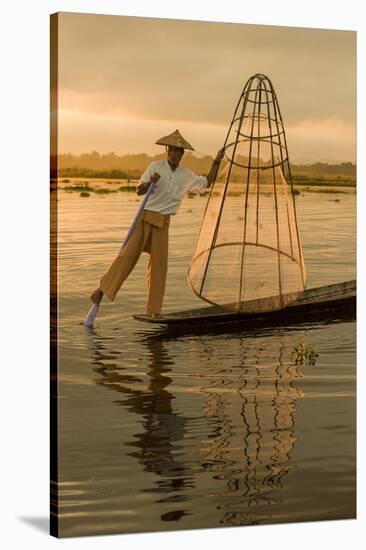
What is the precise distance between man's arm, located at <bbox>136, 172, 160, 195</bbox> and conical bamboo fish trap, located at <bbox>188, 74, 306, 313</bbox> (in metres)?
0.39

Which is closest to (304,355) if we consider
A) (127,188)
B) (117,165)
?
(127,188)

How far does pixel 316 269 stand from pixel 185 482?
161cm

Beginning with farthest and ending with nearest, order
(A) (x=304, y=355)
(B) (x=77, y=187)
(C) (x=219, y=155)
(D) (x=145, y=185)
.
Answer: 1. (A) (x=304, y=355)
2. (C) (x=219, y=155)
3. (D) (x=145, y=185)
4. (B) (x=77, y=187)

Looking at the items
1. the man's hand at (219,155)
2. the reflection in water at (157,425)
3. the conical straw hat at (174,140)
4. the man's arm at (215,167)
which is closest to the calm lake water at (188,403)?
the reflection in water at (157,425)

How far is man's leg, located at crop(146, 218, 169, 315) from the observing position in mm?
8922

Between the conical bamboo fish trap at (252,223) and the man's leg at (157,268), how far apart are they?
0.18 metres

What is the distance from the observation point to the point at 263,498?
884 centimetres

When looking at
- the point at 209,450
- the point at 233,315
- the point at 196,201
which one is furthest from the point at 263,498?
the point at 196,201

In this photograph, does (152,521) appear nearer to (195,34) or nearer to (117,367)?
(117,367)

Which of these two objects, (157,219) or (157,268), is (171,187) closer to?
(157,219)

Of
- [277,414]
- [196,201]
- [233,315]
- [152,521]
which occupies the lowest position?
[152,521]

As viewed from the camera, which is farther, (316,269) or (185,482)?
(316,269)

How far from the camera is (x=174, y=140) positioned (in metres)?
8.83

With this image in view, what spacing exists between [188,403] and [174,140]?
1.52 m
